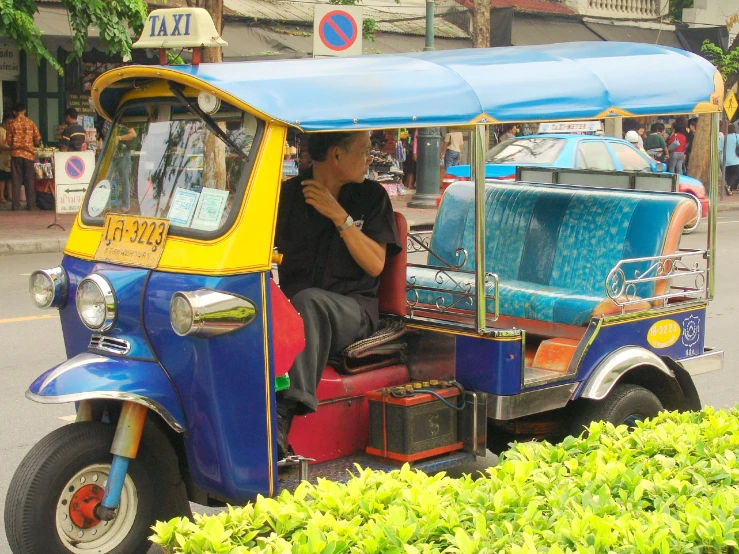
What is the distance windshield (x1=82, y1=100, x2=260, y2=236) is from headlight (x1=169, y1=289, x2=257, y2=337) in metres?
0.31

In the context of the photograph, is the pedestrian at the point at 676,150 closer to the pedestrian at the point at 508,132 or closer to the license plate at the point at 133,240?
the pedestrian at the point at 508,132

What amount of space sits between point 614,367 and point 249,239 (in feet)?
6.73

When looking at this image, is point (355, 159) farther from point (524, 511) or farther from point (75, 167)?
point (75, 167)

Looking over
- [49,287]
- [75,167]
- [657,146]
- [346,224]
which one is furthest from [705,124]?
[49,287]

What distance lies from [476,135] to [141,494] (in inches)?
78.0

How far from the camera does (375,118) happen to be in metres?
4.06

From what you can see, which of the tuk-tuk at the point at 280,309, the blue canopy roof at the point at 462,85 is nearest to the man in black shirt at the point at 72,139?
the tuk-tuk at the point at 280,309

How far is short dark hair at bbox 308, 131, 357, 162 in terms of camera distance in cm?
461

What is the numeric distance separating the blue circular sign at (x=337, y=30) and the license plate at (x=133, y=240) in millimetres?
8116

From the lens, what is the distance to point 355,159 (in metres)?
4.64

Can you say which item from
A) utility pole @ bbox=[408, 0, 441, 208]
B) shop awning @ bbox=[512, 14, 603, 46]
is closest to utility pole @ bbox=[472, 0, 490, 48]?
utility pole @ bbox=[408, 0, 441, 208]

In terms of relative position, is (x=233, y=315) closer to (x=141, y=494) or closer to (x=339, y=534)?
(x=141, y=494)

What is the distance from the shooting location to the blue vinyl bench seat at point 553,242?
18.3ft

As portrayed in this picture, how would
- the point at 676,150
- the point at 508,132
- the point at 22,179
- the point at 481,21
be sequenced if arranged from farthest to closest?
the point at 676,150, the point at 508,132, the point at 481,21, the point at 22,179
